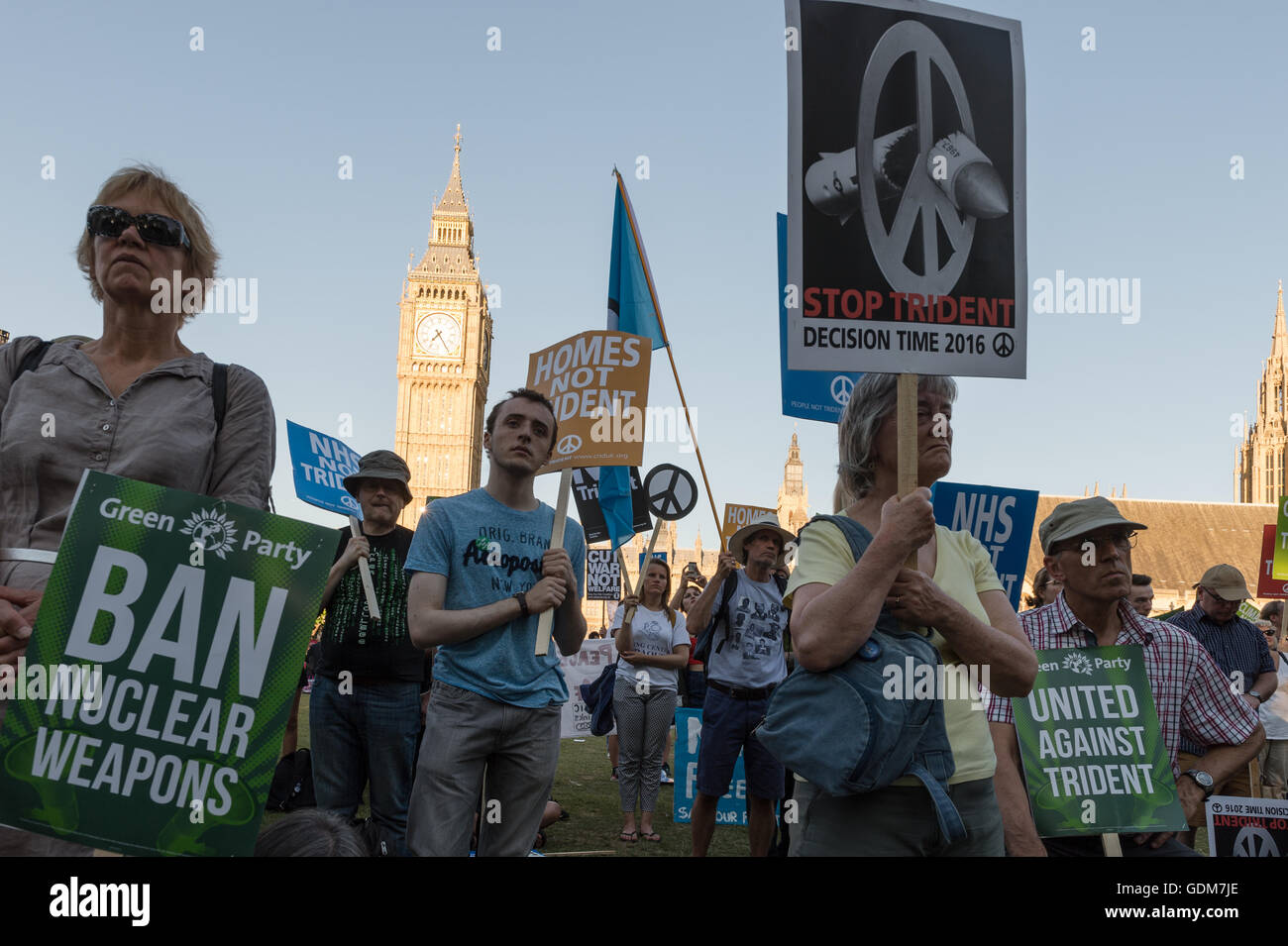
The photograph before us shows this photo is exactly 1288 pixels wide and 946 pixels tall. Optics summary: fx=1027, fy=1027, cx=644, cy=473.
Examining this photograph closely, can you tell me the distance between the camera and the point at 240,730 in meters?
2.14

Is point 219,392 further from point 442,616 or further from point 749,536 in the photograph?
point 749,536

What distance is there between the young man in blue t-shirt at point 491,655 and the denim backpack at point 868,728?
4.86 ft

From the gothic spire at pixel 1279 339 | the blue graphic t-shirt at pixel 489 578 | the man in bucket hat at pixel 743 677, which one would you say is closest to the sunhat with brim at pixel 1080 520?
the blue graphic t-shirt at pixel 489 578

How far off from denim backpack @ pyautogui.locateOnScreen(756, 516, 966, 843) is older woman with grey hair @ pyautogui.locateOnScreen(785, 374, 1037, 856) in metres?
0.04

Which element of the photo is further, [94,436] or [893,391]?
[893,391]

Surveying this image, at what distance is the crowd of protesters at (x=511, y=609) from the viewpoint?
2.21 m

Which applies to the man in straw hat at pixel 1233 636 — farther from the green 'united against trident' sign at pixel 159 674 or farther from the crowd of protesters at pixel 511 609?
the green 'united against trident' sign at pixel 159 674

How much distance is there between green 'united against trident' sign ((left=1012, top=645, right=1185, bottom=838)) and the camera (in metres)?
3.00

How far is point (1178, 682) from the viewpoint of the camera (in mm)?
3375

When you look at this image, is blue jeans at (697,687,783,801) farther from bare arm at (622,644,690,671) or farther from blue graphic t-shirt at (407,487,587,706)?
blue graphic t-shirt at (407,487,587,706)
